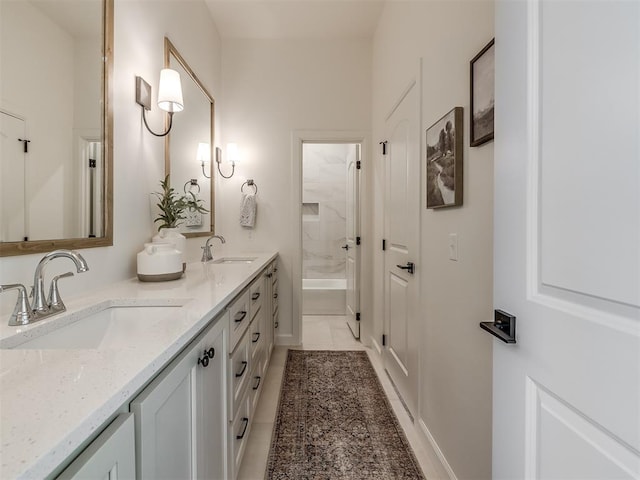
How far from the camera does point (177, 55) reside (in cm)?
203

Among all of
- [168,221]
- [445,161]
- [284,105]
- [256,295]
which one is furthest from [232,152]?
[445,161]

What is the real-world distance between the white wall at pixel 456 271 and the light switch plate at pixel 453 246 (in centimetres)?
3

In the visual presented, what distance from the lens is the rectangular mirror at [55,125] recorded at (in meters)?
0.86

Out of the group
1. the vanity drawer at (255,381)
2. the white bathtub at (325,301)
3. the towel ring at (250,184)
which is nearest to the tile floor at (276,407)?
the vanity drawer at (255,381)

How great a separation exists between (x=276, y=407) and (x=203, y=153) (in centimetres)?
199

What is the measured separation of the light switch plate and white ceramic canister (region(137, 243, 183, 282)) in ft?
4.13

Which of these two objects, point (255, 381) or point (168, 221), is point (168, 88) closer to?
point (168, 221)

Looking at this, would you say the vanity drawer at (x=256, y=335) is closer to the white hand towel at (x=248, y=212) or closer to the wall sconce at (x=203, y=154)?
the white hand towel at (x=248, y=212)

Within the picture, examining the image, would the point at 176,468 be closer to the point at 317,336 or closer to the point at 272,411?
the point at 272,411

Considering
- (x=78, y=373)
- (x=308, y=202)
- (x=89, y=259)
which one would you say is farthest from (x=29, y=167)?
(x=308, y=202)

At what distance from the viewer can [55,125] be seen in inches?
39.9

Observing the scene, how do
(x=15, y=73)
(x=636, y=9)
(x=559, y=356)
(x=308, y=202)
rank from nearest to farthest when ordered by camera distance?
(x=636, y=9), (x=559, y=356), (x=15, y=73), (x=308, y=202)

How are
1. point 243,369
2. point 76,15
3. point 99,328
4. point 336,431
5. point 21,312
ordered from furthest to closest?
point 336,431 → point 243,369 → point 76,15 → point 99,328 → point 21,312

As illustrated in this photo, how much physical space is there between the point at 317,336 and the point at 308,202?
2.27 meters
